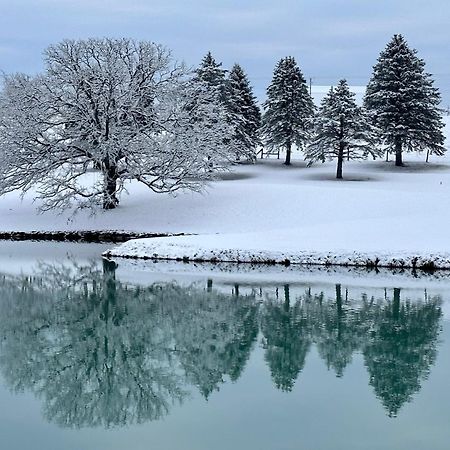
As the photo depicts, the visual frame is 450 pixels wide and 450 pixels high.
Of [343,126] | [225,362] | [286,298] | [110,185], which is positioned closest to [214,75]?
[343,126]

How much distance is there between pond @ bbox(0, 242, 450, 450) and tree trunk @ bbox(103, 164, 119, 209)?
1401cm

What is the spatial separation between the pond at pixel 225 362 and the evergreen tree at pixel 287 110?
3302 centimetres

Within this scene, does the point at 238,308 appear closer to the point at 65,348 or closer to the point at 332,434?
the point at 65,348

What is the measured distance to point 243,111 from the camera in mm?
57469

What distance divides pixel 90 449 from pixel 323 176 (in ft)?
151

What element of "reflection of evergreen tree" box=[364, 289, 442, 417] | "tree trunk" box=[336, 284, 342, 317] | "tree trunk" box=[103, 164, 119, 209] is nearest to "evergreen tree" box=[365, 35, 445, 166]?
"tree trunk" box=[103, 164, 119, 209]

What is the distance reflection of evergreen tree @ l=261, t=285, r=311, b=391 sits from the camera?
44.3 ft

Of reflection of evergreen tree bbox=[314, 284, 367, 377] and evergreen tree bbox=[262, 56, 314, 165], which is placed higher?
evergreen tree bbox=[262, 56, 314, 165]

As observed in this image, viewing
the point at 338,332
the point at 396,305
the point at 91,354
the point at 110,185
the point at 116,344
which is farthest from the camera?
the point at 110,185

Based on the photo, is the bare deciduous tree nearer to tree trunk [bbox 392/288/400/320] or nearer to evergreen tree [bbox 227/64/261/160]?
evergreen tree [bbox 227/64/261/160]

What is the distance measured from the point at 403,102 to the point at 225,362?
1728 inches

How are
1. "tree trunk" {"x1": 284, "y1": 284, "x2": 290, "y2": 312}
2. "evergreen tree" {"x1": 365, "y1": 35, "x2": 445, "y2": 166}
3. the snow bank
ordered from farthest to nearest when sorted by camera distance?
"evergreen tree" {"x1": 365, "y1": 35, "x2": 445, "y2": 166}
the snow bank
"tree trunk" {"x1": 284, "y1": 284, "x2": 290, "y2": 312}

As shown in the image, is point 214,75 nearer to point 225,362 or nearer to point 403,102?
point 403,102

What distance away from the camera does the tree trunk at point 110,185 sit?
128 ft
